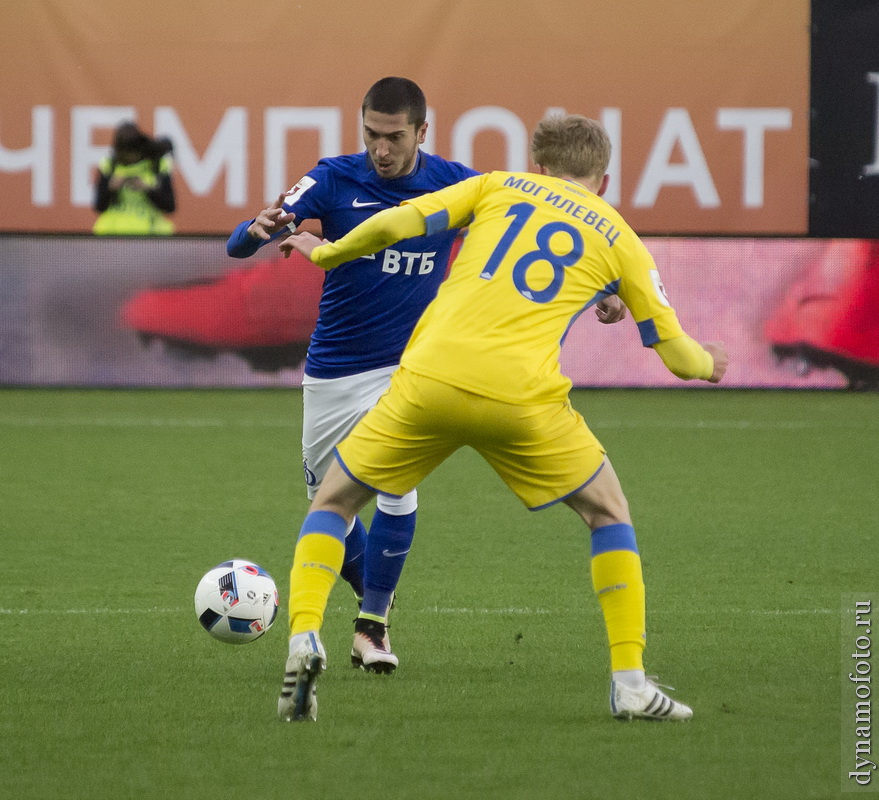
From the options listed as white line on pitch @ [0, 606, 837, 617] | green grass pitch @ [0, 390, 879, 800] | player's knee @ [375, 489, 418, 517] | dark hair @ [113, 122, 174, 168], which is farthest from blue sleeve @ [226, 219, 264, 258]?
dark hair @ [113, 122, 174, 168]

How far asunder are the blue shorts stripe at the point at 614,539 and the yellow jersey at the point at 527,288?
390mm

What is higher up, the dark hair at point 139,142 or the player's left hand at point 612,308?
the dark hair at point 139,142

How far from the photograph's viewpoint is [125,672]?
4.79 metres

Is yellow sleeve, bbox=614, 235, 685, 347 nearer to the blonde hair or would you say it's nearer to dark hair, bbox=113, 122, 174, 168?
the blonde hair

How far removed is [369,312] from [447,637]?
1.11 metres

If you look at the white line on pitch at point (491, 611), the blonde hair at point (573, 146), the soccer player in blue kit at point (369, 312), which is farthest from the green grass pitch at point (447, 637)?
the blonde hair at point (573, 146)

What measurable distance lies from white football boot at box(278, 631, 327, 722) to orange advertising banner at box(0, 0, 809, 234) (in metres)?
10.7

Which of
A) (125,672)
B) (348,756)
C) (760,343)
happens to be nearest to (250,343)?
(760,343)

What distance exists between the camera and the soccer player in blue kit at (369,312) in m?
5.06

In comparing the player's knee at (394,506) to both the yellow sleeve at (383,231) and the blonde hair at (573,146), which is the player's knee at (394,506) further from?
the blonde hair at (573,146)

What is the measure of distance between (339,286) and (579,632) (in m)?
1.42

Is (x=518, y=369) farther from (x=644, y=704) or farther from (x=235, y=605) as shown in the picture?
(x=235, y=605)

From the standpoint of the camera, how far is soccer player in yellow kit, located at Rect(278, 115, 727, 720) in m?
4.16

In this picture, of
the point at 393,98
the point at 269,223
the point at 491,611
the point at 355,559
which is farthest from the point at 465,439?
the point at 491,611
